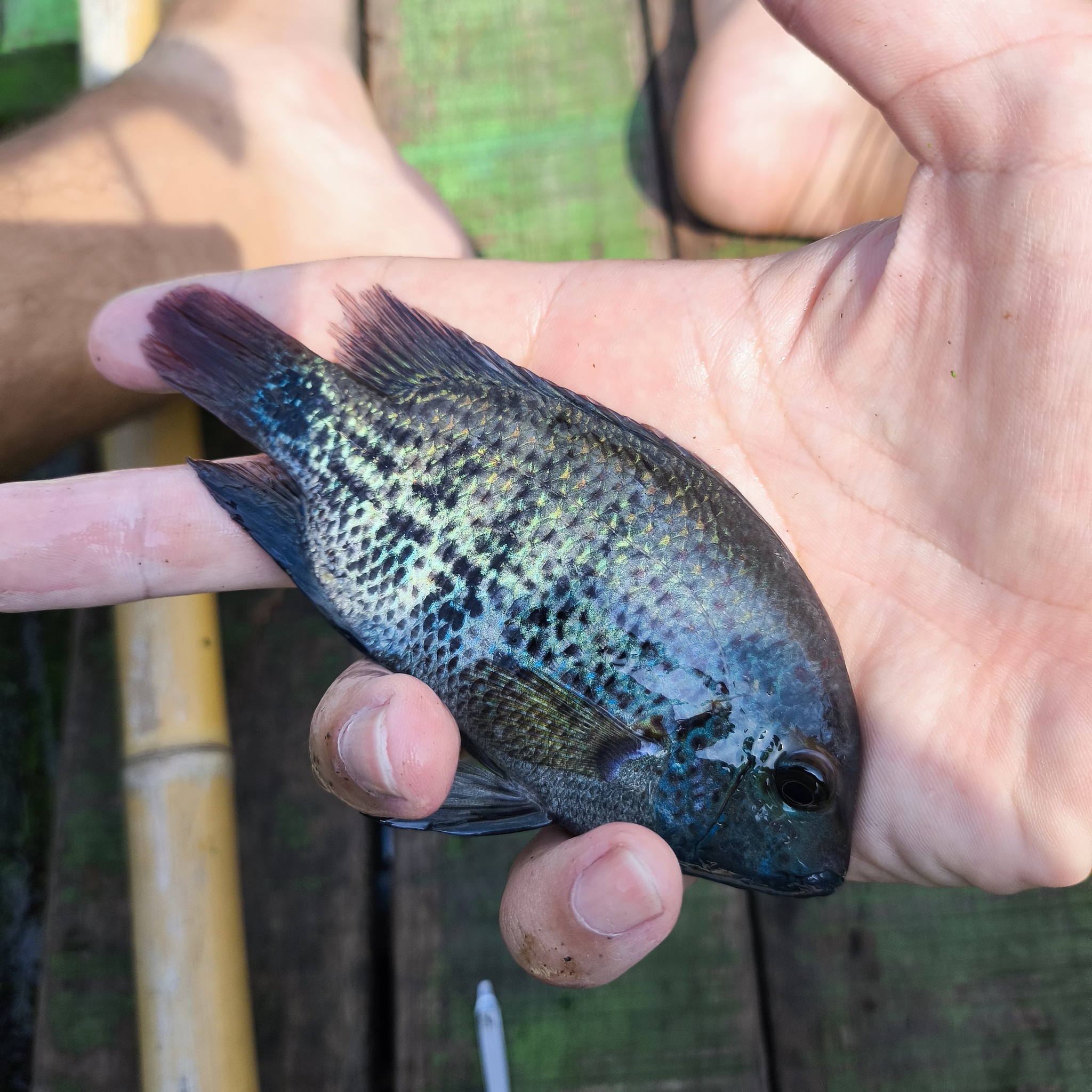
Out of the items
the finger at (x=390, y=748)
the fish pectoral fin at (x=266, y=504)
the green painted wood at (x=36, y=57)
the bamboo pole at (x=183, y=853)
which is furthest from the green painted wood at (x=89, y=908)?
the green painted wood at (x=36, y=57)

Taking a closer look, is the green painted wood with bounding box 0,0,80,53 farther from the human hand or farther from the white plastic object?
the white plastic object

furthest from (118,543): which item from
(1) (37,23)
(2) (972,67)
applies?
(1) (37,23)

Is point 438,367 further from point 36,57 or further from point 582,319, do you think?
point 36,57

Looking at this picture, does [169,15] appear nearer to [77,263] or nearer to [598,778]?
[77,263]

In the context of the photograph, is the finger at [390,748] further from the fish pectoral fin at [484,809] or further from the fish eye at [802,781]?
the fish eye at [802,781]

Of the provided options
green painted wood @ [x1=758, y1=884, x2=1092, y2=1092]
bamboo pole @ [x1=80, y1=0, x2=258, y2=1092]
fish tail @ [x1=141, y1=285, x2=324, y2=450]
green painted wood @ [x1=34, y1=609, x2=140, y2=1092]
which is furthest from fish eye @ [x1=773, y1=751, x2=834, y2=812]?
green painted wood @ [x1=34, y1=609, x2=140, y2=1092]
